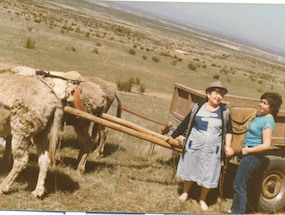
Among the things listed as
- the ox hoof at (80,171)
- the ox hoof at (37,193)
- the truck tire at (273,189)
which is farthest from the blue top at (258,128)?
the ox hoof at (37,193)

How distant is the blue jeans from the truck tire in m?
0.49

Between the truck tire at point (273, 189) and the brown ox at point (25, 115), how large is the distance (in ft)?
10.2

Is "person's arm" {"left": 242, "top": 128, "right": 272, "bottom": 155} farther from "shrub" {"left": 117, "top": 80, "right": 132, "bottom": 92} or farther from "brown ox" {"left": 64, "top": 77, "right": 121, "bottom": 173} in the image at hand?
"shrub" {"left": 117, "top": 80, "right": 132, "bottom": 92}

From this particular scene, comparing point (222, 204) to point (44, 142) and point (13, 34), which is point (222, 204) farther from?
point (13, 34)

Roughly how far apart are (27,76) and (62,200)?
1777mm

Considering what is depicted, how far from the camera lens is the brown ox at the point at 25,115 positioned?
10.9ft

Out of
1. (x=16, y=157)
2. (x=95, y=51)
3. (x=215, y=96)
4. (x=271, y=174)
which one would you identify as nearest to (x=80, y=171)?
(x=16, y=157)

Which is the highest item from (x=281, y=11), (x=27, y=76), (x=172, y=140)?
(x=281, y=11)

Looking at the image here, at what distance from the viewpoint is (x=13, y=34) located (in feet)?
39.5

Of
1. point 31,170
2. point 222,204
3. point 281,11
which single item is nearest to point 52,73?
point 31,170

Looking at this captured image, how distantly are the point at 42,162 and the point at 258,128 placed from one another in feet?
9.50

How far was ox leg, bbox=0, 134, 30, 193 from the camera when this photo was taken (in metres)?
3.37

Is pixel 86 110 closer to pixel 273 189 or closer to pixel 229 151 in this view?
pixel 229 151

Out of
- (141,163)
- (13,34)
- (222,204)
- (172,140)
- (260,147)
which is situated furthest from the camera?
(13,34)
